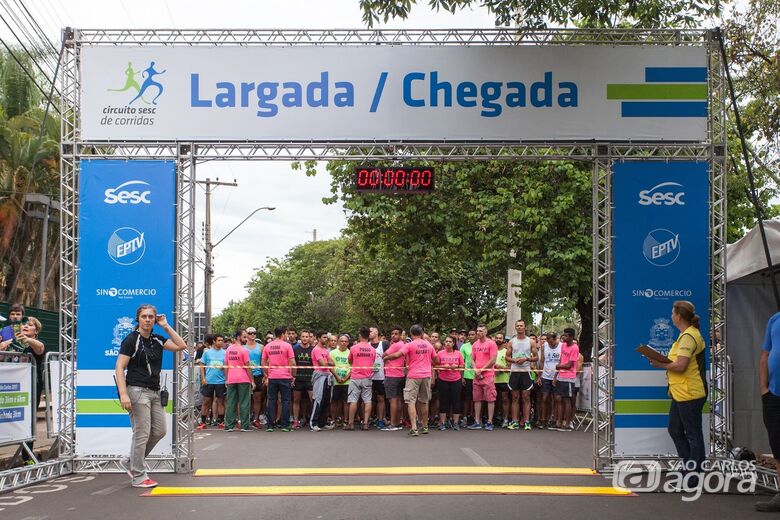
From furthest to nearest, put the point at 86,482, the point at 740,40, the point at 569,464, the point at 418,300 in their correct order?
the point at 418,300 < the point at 740,40 < the point at 569,464 < the point at 86,482

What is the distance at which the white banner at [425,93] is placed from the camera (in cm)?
1174

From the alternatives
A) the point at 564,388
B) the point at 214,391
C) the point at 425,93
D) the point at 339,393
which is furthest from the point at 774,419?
the point at 214,391

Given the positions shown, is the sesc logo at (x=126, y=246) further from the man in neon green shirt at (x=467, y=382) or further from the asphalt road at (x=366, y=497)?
the man in neon green shirt at (x=467, y=382)

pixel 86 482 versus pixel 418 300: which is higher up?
pixel 418 300

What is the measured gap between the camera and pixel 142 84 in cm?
1168

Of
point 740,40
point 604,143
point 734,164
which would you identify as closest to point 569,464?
point 604,143

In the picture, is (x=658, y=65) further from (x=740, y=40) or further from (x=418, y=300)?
(x=418, y=300)

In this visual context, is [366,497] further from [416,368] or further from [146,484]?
[416,368]

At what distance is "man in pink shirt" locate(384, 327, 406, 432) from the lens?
17598 mm

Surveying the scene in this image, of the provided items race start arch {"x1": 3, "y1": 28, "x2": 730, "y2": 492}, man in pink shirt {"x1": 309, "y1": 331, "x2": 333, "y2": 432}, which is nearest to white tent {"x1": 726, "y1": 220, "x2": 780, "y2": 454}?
race start arch {"x1": 3, "y1": 28, "x2": 730, "y2": 492}

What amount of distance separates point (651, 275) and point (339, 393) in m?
8.85

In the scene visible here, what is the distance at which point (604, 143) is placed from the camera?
11812mm

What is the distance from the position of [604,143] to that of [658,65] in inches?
48.6

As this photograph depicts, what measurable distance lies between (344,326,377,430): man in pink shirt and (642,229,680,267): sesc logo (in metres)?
7.45
